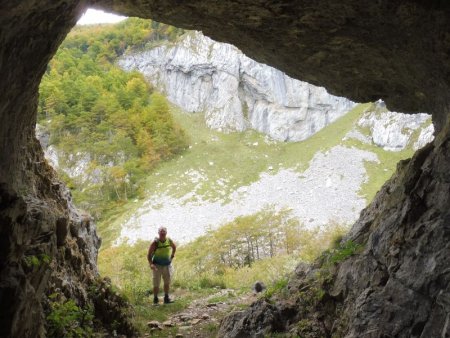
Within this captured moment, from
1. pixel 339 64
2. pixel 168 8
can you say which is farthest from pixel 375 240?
pixel 168 8

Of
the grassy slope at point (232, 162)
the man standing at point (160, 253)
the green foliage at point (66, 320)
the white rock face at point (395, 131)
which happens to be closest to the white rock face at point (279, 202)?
the grassy slope at point (232, 162)

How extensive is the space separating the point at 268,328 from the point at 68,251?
4.91 meters

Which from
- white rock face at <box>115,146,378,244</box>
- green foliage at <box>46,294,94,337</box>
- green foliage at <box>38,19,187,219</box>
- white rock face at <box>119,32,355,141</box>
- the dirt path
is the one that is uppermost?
white rock face at <box>119,32,355,141</box>

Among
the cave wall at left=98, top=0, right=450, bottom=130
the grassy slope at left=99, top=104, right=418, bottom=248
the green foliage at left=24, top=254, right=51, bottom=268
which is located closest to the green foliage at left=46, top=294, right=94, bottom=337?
the green foliage at left=24, top=254, right=51, bottom=268

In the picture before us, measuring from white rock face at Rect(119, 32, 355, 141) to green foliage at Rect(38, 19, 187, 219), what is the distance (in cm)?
1218

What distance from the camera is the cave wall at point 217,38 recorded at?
17.0 ft

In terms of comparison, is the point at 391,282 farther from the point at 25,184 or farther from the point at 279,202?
the point at 279,202

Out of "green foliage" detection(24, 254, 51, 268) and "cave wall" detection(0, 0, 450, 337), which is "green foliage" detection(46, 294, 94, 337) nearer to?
"cave wall" detection(0, 0, 450, 337)

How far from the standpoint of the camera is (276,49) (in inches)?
405

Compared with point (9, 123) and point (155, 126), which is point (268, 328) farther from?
point (155, 126)

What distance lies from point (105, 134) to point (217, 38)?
62.2 m

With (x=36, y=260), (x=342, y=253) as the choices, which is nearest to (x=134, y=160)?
(x=342, y=253)

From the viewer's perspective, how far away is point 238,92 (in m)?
96.4

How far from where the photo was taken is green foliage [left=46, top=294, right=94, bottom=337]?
697 centimetres
